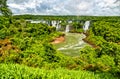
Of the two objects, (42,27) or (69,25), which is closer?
(42,27)

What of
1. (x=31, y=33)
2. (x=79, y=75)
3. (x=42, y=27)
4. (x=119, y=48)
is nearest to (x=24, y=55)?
(x=119, y=48)

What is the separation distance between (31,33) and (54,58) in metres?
35.5

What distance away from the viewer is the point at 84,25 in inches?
4592

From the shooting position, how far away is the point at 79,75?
18.8 metres

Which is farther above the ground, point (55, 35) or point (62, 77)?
point (62, 77)

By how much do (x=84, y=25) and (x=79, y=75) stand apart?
324ft

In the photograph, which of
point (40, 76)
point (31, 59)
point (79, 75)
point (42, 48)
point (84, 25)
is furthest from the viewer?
point (84, 25)

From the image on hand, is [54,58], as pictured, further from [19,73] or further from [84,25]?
[84,25]

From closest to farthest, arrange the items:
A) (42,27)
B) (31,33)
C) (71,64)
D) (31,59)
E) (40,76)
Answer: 1. (40,76)
2. (31,59)
3. (71,64)
4. (31,33)
5. (42,27)

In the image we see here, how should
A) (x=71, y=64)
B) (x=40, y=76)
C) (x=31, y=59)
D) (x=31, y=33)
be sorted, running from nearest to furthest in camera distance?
1. (x=40, y=76)
2. (x=31, y=59)
3. (x=71, y=64)
4. (x=31, y=33)

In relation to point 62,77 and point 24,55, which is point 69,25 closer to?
point 24,55

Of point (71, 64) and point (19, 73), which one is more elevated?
point (19, 73)

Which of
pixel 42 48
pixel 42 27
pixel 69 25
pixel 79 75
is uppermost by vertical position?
pixel 79 75

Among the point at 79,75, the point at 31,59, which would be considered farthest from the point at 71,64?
the point at 79,75
